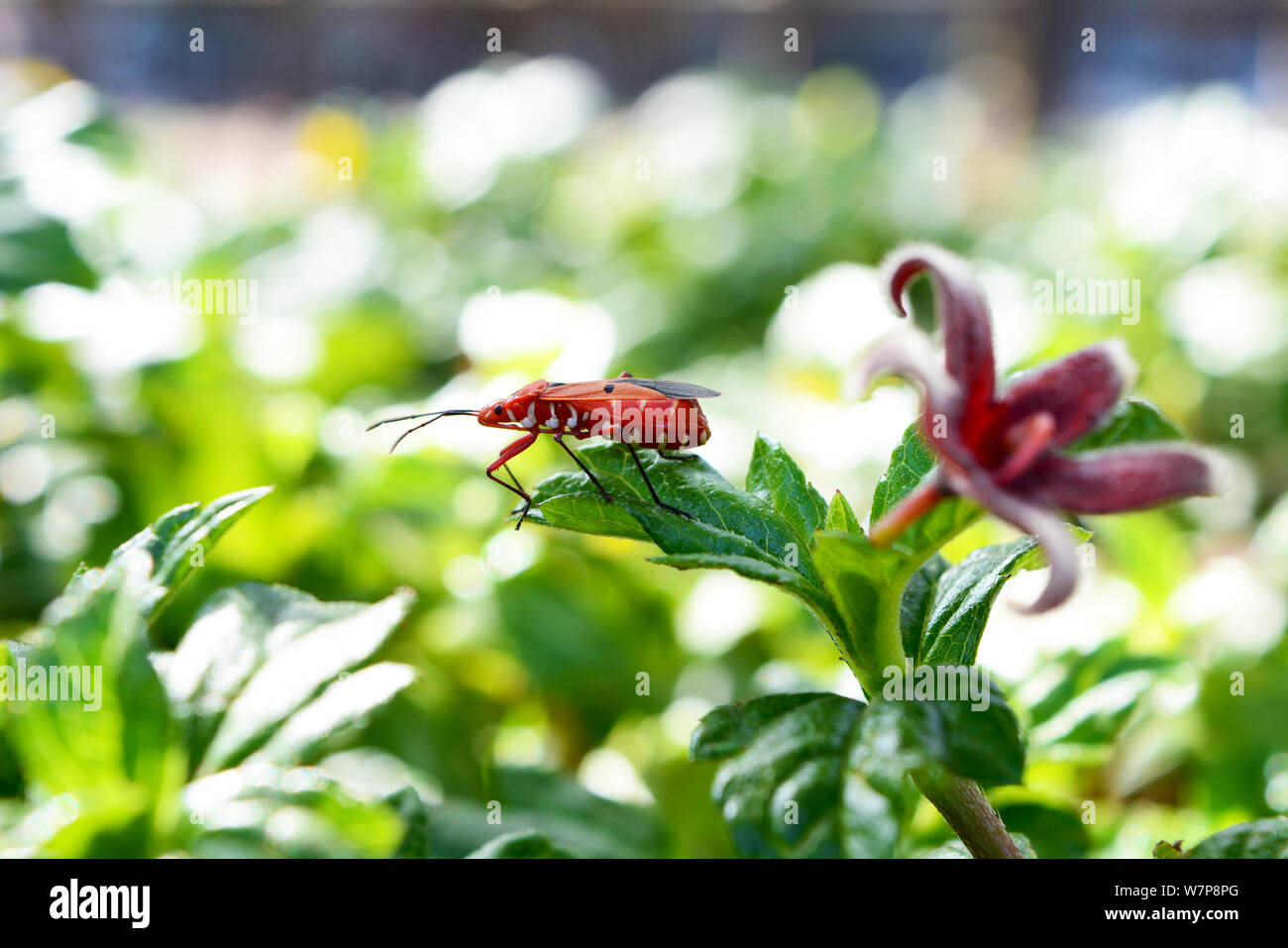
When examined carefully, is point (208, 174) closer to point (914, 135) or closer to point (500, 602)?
point (914, 135)

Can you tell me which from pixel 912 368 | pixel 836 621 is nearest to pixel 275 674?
pixel 836 621

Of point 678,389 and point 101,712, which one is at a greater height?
point 678,389

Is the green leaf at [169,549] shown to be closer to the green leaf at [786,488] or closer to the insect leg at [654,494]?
the insect leg at [654,494]

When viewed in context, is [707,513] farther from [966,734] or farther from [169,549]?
[169,549]

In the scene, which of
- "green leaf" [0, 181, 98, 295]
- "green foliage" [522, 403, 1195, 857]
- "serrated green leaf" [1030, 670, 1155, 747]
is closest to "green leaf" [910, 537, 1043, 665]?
"green foliage" [522, 403, 1195, 857]

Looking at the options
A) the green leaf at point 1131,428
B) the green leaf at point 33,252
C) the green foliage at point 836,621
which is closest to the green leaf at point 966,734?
the green foliage at point 836,621

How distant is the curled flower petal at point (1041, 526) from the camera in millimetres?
545

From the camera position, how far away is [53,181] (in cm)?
179

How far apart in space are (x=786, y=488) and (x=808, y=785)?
269 mm

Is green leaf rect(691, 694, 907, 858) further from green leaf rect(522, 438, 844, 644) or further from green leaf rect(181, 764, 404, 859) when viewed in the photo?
green leaf rect(181, 764, 404, 859)

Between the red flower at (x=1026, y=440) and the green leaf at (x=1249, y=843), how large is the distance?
0.42 meters

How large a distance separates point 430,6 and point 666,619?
651 cm

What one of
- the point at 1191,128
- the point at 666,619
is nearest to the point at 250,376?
the point at 666,619

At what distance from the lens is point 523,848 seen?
89 centimetres
